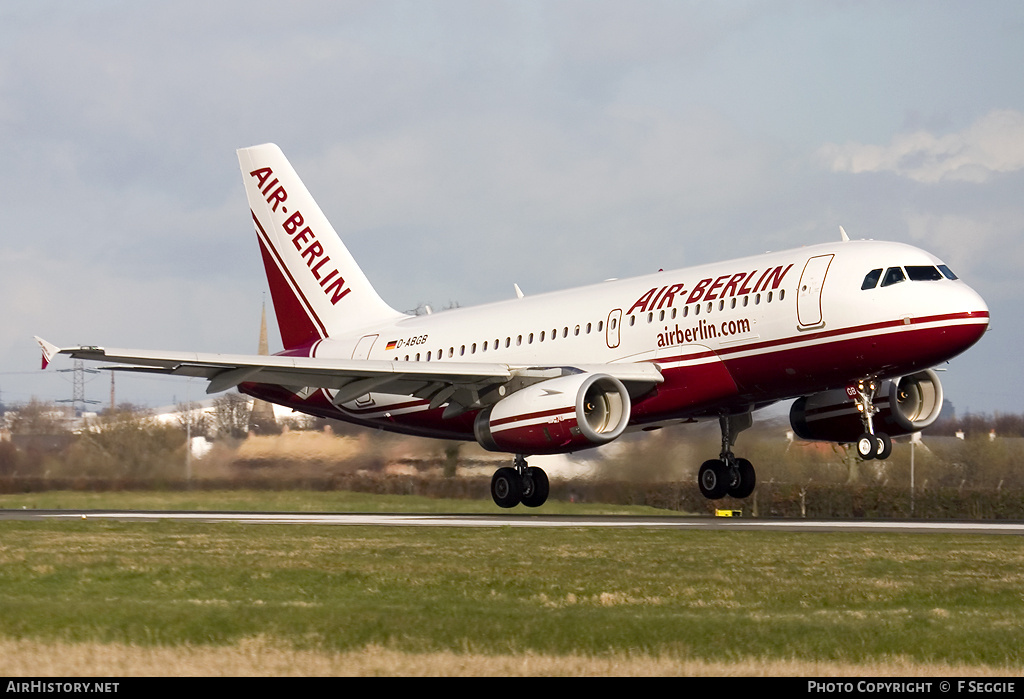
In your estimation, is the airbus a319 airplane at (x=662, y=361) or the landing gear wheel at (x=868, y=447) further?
the landing gear wheel at (x=868, y=447)

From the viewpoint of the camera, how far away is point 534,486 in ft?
109

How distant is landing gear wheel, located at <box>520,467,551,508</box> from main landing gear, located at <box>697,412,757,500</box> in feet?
14.2

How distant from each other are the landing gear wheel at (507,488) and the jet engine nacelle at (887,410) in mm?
7409

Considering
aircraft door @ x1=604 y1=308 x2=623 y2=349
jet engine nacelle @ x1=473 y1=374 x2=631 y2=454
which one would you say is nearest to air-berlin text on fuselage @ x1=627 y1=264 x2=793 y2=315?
aircraft door @ x1=604 y1=308 x2=623 y2=349

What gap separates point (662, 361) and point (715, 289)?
204cm

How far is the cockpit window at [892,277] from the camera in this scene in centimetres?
2792

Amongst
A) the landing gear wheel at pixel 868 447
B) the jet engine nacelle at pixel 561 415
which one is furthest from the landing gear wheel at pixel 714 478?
the landing gear wheel at pixel 868 447

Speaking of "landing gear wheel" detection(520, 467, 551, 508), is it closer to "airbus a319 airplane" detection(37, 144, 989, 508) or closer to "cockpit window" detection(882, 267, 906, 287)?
"airbus a319 airplane" detection(37, 144, 989, 508)

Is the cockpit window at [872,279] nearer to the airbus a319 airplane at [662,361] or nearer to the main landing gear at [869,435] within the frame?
the airbus a319 airplane at [662,361]

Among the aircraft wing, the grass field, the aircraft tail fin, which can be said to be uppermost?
the aircraft tail fin

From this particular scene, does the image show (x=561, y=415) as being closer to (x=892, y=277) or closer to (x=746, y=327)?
(x=746, y=327)

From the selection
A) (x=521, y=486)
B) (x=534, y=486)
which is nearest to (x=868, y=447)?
(x=534, y=486)

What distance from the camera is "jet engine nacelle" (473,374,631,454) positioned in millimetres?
29281
